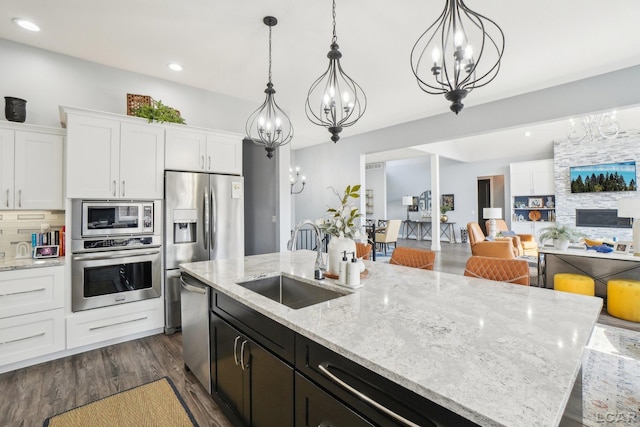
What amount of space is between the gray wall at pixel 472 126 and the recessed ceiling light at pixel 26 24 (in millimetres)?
5068

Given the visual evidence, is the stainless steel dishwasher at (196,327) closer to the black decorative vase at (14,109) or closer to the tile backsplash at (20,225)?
the tile backsplash at (20,225)

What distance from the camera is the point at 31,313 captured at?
258cm

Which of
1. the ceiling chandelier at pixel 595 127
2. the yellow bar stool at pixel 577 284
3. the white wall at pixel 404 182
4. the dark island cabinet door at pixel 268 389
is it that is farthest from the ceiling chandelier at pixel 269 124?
the white wall at pixel 404 182

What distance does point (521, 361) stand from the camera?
91cm

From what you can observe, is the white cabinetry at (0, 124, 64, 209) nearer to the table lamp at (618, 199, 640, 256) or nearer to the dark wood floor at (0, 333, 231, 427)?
the dark wood floor at (0, 333, 231, 427)

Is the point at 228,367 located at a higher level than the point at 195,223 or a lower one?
lower

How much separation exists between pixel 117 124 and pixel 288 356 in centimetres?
298

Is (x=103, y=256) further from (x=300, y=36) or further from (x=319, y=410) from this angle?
(x=300, y=36)

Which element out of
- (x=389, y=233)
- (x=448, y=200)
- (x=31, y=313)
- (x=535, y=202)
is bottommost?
(x=31, y=313)

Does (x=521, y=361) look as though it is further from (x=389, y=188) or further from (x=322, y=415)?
(x=389, y=188)

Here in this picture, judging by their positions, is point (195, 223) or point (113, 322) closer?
point (113, 322)

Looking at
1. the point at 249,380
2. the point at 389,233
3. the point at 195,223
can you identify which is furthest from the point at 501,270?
the point at 389,233

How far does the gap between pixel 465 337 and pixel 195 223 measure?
3082mm

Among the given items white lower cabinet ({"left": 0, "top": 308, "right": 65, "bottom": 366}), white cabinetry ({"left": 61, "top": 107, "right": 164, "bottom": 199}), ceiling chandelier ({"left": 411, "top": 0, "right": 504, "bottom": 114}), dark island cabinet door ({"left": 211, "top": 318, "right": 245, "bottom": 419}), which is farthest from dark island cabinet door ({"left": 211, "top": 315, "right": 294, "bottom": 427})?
white cabinetry ({"left": 61, "top": 107, "right": 164, "bottom": 199})
